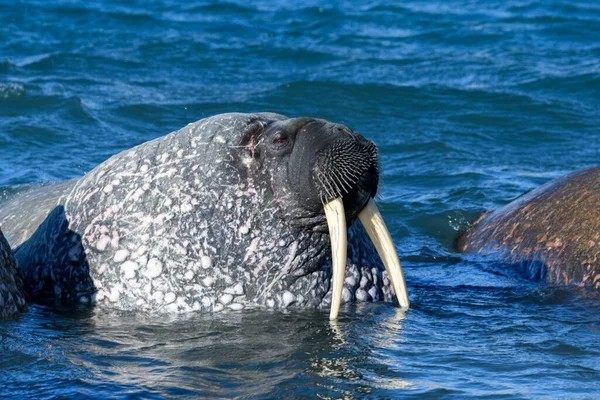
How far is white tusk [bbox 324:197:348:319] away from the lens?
695cm

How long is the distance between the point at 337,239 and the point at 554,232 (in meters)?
2.86

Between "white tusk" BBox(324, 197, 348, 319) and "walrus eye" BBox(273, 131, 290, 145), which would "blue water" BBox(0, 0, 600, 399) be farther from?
"walrus eye" BBox(273, 131, 290, 145)

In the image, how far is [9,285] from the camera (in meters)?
7.38

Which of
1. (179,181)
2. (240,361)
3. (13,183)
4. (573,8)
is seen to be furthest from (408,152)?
(573,8)

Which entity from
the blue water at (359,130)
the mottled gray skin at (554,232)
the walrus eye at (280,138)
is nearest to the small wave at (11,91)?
the blue water at (359,130)

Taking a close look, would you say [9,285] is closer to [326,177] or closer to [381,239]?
[326,177]

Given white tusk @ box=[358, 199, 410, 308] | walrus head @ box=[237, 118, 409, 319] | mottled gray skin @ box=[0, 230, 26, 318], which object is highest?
walrus head @ box=[237, 118, 409, 319]

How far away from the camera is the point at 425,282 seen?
880 centimetres

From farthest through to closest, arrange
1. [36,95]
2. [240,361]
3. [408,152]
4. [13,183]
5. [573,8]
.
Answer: [573,8] < [36,95] < [408,152] < [13,183] < [240,361]

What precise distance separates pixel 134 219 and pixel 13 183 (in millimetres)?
4340

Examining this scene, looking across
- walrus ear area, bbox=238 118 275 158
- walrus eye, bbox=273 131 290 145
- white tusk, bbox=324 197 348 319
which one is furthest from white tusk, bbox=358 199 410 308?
walrus ear area, bbox=238 118 275 158

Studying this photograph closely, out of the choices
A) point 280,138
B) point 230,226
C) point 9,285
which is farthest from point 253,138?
point 9,285

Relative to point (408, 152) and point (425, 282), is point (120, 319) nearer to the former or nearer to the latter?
point (425, 282)

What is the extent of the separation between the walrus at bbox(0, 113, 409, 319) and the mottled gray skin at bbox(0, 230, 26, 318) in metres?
0.28
